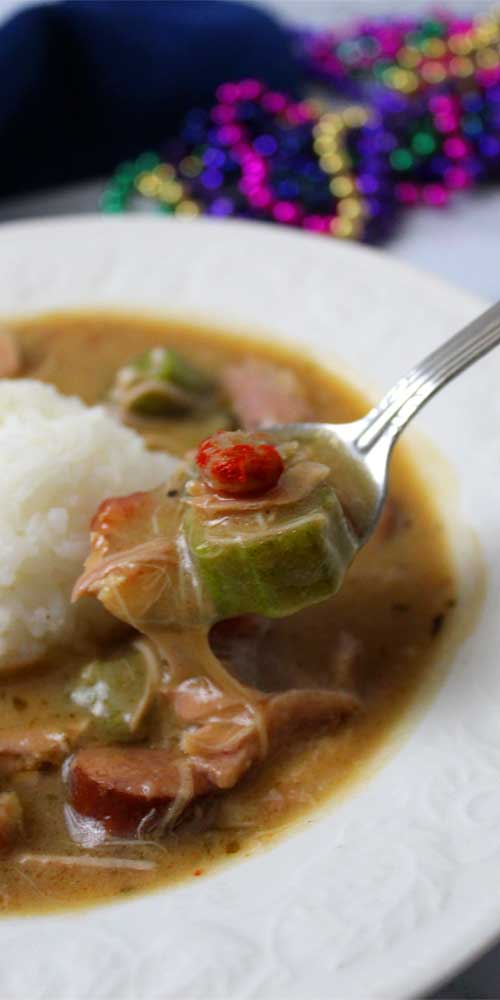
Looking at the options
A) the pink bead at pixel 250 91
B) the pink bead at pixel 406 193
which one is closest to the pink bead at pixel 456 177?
the pink bead at pixel 406 193

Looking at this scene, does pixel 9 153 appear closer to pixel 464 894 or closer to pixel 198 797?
pixel 198 797

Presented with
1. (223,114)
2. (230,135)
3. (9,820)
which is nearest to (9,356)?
(230,135)

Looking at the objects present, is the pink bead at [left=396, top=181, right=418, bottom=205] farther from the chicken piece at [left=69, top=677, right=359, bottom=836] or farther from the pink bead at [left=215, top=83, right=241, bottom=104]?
the chicken piece at [left=69, top=677, right=359, bottom=836]

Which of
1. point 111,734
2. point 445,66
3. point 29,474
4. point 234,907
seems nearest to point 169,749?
point 111,734

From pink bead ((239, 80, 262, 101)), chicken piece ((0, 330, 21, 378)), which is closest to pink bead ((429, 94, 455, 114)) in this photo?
pink bead ((239, 80, 262, 101))

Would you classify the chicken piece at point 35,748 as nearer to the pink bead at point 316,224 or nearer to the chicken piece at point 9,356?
the chicken piece at point 9,356
